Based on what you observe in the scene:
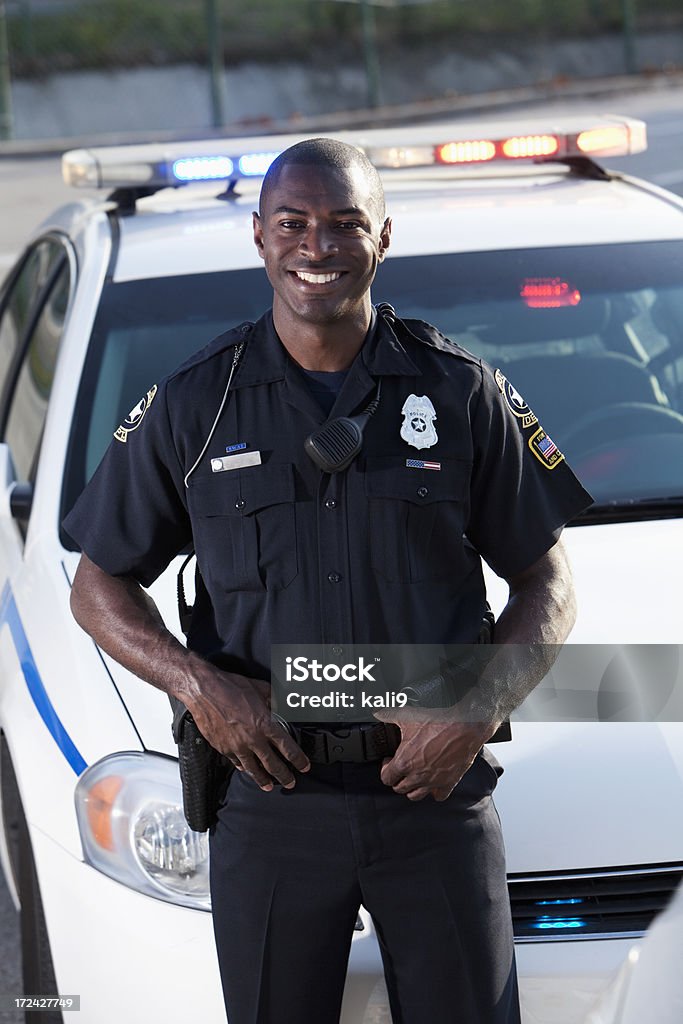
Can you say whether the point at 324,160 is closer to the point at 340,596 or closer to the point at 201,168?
the point at 340,596

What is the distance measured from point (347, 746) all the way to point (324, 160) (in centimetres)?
74

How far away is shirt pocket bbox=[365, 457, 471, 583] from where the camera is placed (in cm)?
189

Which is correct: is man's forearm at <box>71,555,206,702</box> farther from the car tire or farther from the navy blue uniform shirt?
the car tire

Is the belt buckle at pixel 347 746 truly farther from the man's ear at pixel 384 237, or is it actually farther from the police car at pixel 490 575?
the man's ear at pixel 384 237

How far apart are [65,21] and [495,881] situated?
48.7 feet

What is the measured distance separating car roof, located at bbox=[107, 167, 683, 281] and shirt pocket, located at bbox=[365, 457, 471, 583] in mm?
1436

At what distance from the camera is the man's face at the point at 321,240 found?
190 centimetres

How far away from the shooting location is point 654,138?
13305 millimetres

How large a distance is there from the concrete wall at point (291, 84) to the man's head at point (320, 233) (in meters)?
13.9

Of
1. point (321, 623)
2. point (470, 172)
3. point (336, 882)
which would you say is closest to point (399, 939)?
point (336, 882)

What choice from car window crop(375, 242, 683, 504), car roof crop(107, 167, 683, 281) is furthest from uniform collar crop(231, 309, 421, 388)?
car roof crop(107, 167, 683, 281)

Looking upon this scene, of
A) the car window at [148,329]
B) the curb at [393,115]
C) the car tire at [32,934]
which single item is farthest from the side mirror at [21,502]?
the curb at [393,115]

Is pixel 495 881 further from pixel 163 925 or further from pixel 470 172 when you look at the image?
pixel 470 172

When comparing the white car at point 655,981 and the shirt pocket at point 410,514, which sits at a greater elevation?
the shirt pocket at point 410,514
